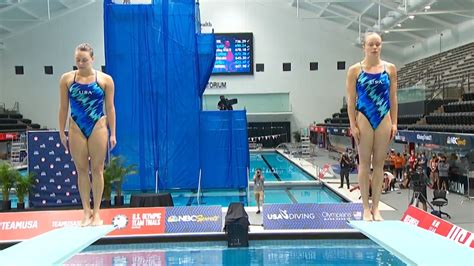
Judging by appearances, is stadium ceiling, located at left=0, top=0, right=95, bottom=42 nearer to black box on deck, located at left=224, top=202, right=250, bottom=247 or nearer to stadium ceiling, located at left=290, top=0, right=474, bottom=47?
stadium ceiling, located at left=290, top=0, right=474, bottom=47

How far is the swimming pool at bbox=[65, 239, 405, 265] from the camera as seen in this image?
7.75m

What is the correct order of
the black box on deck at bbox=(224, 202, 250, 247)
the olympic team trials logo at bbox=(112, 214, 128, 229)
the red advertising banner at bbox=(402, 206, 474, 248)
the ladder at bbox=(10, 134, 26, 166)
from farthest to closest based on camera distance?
the ladder at bbox=(10, 134, 26, 166) → the olympic team trials logo at bbox=(112, 214, 128, 229) → the black box on deck at bbox=(224, 202, 250, 247) → the red advertising banner at bbox=(402, 206, 474, 248)

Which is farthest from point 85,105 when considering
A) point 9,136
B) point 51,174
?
point 9,136

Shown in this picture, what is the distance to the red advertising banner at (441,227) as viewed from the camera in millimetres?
6344

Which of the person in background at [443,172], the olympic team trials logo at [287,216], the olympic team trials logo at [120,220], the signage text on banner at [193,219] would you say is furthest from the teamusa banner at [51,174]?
the person in background at [443,172]

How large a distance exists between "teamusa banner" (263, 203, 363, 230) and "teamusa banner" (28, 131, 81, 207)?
21.7 ft

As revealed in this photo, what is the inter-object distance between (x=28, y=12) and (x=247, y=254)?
30241mm

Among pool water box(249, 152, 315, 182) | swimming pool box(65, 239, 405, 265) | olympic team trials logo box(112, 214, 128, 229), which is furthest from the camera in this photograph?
pool water box(249, 152, 315, 182)

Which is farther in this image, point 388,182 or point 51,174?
point 388,182

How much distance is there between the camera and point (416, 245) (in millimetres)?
3637

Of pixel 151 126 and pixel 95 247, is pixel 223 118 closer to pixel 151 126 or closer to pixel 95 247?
pixel 151 126

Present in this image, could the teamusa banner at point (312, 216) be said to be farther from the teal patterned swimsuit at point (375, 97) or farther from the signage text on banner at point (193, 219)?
the teal patterned swimsuit at point (375, 97)

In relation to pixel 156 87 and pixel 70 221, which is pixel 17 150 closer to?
pixel 156 87

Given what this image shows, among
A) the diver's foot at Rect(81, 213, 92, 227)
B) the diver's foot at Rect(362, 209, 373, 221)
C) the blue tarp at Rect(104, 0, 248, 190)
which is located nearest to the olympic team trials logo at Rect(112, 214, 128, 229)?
the diver's foot at Rect(81, 213, 92, 227)
